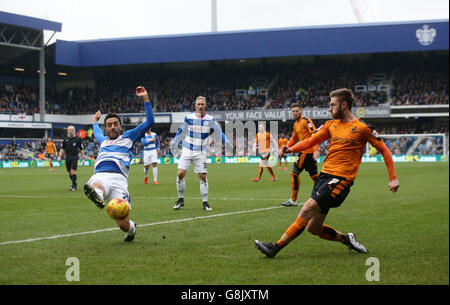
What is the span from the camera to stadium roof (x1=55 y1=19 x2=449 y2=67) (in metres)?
47.3

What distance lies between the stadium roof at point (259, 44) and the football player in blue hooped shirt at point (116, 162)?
43.6m

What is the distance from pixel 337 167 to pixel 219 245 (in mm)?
1873

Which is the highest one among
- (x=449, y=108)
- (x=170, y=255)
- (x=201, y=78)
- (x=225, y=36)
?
(x=225, y=36)

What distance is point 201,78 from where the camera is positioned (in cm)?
5744

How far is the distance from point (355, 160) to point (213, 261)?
2.02 m

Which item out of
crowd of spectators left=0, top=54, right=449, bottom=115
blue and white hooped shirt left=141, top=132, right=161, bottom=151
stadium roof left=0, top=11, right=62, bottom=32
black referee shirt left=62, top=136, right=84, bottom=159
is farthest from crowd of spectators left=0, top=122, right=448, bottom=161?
black referee shirt left=62, top=136, right=84, bottom=159

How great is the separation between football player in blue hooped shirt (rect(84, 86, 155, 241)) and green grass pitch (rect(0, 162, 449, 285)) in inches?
25.1

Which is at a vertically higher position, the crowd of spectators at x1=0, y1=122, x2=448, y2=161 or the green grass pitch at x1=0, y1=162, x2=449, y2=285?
the crowd of spectators at x1=0, y1=122, x2=448, y2=161

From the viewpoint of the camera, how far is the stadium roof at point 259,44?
4734 cm

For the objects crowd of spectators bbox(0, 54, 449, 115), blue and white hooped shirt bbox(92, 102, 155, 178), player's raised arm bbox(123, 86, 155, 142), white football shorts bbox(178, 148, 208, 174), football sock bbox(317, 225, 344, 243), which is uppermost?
crowd of spectators bbox(0, 54, 449, 115)

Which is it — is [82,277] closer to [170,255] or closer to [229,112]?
[170,255]

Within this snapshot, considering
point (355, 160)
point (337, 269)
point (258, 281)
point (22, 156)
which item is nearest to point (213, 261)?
point (258, 281)

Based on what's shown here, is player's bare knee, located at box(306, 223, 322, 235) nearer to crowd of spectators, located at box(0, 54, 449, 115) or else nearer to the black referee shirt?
the black referee shirt

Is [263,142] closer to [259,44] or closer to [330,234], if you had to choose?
[330,234]
